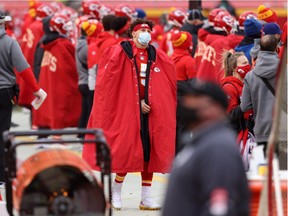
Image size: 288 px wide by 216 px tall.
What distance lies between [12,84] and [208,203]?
20.7 feet

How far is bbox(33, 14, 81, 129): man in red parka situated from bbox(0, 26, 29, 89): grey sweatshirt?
4608 millimetres

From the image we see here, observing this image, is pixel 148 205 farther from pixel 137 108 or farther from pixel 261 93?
pixel 261 93

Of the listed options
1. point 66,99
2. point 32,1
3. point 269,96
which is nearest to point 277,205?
point 269,96

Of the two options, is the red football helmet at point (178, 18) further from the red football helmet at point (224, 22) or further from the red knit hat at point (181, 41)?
the red knit hat at point (181, 41)

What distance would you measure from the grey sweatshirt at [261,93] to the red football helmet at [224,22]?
5.01m

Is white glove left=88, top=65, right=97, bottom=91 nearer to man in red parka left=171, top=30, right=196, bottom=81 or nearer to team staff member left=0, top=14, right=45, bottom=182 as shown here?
man in red parka left=171, top=30, right=196, bottom=81

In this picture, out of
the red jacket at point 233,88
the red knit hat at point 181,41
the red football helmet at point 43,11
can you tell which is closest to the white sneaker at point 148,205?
the red jacket at point 233,88

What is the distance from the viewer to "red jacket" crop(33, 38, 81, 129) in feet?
51.6

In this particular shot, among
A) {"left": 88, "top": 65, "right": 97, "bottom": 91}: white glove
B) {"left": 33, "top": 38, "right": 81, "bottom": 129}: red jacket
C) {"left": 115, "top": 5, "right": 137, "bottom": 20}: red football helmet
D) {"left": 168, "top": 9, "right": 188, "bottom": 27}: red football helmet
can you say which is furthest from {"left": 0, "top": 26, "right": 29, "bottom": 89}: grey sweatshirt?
{"left": 168, "top": 9, "right": 188, "bottom": 27}: red football helmet

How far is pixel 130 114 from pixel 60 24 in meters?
5.61

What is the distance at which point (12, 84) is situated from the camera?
35.9 ft

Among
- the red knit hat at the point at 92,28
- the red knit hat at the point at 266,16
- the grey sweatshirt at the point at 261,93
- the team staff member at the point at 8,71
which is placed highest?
the grey sweatshirt at the point at 261,93

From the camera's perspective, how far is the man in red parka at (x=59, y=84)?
1566cm

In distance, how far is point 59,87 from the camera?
52.7 ft
